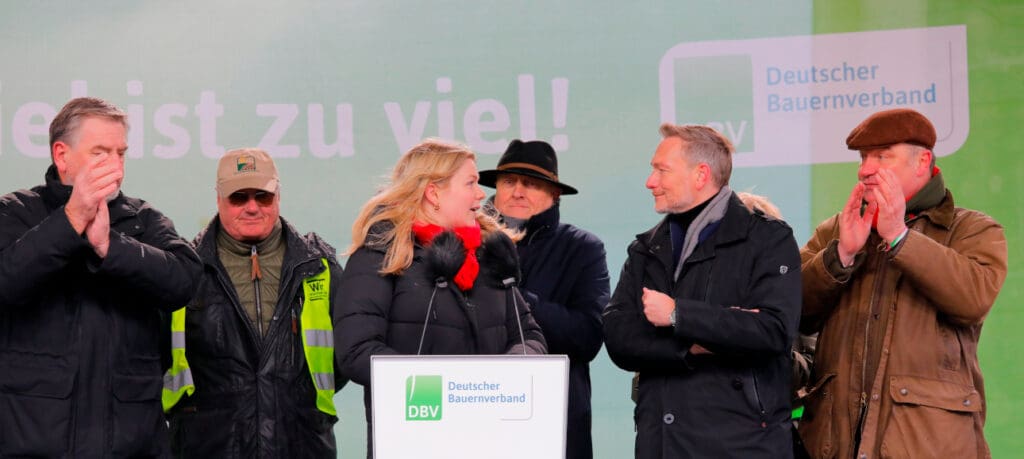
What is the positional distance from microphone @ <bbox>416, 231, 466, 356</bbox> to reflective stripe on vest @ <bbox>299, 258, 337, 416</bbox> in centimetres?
69

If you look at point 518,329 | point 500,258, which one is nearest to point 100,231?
point 500,258

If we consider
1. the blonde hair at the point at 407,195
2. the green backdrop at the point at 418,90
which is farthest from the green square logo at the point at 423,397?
the green backdrop at the point at 418,90

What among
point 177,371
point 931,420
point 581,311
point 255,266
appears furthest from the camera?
point 581,311

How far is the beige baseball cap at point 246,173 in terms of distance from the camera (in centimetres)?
407

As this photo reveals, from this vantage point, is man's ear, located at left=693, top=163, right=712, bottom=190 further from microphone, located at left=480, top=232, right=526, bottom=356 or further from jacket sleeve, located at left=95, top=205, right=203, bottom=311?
jacket sleeve, located at left=95, top=205, right=203, bottom=311

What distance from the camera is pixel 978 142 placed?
5223 mm

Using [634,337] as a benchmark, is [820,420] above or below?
below

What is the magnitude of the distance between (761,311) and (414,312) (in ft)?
3.32

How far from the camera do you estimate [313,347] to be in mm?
3961

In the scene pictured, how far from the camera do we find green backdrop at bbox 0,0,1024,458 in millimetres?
5371

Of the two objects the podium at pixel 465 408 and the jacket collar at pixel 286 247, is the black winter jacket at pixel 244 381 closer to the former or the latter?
the jacket collar at pixel 286 247

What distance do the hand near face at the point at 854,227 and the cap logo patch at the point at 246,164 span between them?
2.01 meters

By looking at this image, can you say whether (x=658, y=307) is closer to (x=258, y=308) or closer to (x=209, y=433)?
(x=258, y=308)

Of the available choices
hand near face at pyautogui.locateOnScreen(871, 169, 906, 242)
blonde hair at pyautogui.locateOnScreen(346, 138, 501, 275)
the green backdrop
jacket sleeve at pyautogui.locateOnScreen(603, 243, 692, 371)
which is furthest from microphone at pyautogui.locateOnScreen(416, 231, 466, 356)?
the green backdrop
